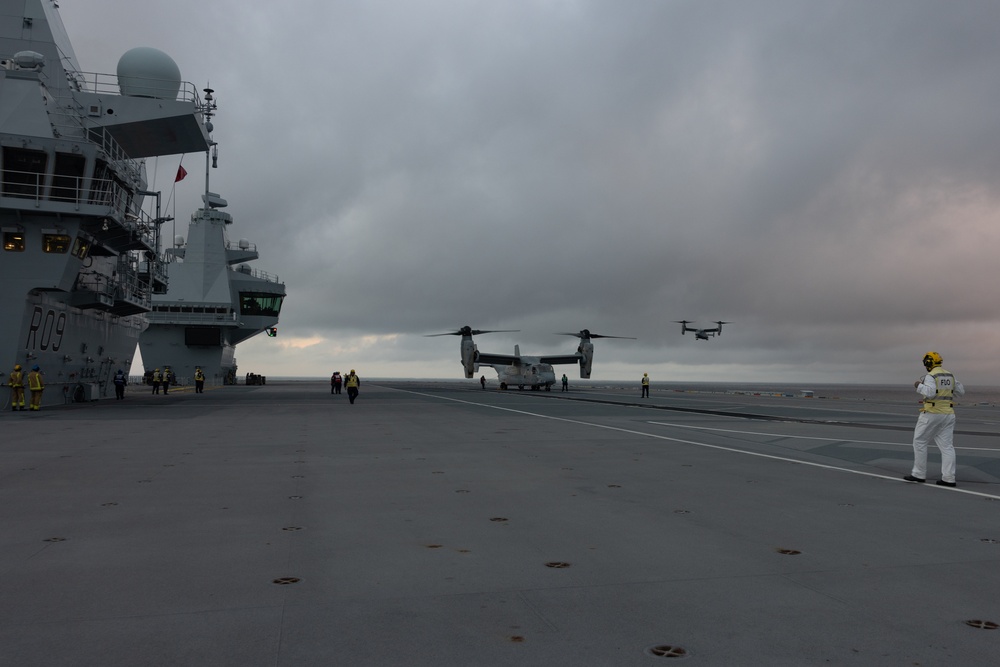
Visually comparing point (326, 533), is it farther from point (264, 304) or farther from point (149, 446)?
point (264, 304)

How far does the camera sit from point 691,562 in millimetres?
4973

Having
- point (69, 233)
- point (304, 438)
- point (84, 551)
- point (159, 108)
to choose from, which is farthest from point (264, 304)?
point (84, 551)

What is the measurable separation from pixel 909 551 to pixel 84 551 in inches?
261

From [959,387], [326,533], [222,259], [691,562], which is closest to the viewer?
[691,562]

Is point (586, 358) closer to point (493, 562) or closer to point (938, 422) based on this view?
point (938, 422)

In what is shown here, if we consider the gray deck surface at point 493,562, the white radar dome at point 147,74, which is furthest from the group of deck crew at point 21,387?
the gray deck surface at point 493,562

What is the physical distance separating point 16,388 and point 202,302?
37539 mm

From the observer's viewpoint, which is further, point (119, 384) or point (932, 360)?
point (119, 384)

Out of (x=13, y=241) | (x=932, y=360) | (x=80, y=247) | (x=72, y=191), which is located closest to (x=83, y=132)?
(x=72, y=191)

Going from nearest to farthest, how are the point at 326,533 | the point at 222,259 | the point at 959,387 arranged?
the point at 326,533 < the point at 959,387 < the point at 222,259

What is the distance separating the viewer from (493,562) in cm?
496

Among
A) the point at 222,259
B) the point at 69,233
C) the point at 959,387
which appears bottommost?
the point at 959,387

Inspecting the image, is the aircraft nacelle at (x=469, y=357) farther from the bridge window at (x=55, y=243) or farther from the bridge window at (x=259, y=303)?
the bridge window at (x=55, y=243)

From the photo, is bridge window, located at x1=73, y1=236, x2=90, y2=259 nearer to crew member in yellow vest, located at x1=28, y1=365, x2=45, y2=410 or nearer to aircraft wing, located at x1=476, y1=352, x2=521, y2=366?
crew member in yellow vest, located at x1=28, y1=365, x2=45, y2=410
